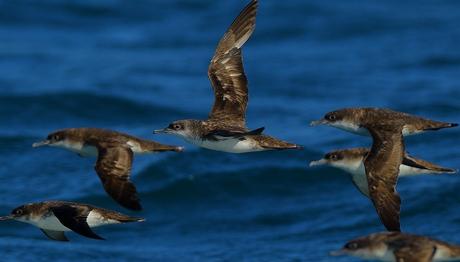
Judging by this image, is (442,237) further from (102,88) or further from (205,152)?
(102,88)

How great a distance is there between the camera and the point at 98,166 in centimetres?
1577

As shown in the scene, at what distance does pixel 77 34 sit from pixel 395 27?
8.78 meters

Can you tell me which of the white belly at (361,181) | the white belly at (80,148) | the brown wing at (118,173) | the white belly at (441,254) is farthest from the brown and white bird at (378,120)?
the white belly at (80,148)

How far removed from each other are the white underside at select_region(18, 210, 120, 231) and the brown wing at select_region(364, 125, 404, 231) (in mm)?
2957

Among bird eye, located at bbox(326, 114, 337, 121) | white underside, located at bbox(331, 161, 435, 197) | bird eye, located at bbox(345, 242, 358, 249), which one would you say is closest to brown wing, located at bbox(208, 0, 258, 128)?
bird eye, located at bbox(326, 114, 337, 121)

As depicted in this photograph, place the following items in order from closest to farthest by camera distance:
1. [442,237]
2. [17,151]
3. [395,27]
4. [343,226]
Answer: [442,237]
[343,226]
[17,151]
[395,27]

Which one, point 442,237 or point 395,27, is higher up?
point 395,27

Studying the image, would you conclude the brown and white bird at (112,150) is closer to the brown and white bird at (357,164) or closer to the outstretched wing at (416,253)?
the brown and white bird at (357,164)

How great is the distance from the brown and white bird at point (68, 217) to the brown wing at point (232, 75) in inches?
80.7

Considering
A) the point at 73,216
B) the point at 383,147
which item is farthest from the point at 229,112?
the point at 73,216

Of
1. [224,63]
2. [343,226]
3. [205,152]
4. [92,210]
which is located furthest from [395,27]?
[92,210]

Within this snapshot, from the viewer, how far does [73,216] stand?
628 inches

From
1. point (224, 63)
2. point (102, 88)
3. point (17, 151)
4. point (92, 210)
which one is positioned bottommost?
point (92, 210)

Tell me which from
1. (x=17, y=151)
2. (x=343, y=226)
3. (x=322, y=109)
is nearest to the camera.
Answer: (x=343, y=226)
